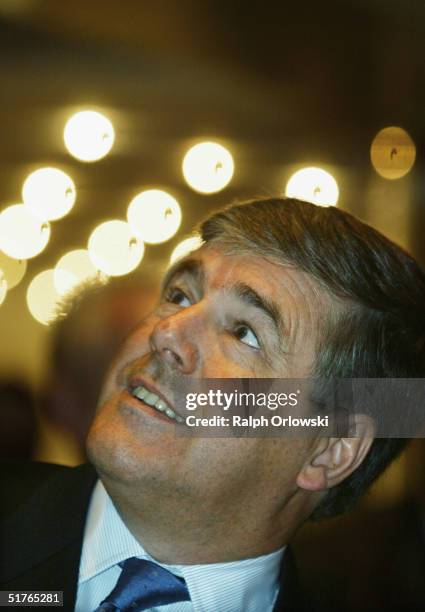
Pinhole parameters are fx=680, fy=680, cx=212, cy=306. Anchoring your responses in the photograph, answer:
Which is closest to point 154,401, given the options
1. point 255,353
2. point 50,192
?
point 255,353

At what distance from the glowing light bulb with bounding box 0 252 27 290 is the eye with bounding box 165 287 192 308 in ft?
0.90

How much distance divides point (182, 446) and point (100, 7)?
0.74 metres

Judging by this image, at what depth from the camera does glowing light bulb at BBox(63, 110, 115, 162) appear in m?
1.15

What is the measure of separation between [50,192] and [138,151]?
0.17m

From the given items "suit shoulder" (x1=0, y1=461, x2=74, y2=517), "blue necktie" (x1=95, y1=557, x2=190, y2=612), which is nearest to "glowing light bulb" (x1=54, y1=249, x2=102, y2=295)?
"suit shoulder" (x1=0, y1=461, x2=74, y2=517)

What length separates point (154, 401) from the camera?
2.90ft

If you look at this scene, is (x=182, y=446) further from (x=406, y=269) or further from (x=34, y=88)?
(x=34, y=88)

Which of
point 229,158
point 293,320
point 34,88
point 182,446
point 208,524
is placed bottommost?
point 208,524

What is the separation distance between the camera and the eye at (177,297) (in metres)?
1.01

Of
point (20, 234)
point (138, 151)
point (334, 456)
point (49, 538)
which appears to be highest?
point (138, 151)

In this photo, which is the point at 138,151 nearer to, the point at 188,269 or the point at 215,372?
the point at 188,269

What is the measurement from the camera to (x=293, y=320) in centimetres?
92

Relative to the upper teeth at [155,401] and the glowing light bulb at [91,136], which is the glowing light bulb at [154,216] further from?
the upper teeth at [155,401]

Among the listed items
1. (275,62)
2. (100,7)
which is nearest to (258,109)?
(275,62)
